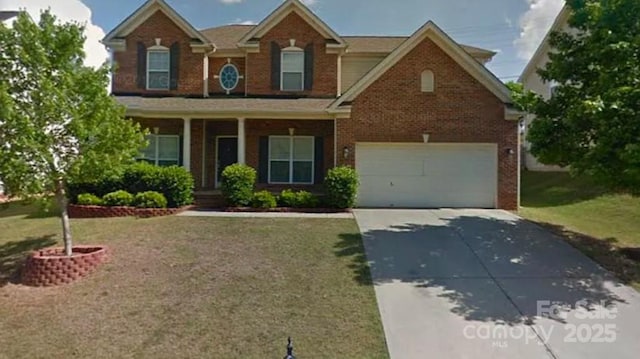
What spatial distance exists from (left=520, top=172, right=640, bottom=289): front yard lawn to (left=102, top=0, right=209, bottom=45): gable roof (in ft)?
46.4

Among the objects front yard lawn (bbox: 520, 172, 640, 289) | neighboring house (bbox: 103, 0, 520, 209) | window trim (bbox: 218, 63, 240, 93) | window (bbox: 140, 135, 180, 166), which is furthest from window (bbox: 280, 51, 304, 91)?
front yard lawn (bbox: 520, 172, 640, 289)

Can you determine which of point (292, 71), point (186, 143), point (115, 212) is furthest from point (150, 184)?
point (292, 71)

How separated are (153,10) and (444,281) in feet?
50.6

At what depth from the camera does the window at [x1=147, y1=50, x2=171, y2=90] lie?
16766 mm

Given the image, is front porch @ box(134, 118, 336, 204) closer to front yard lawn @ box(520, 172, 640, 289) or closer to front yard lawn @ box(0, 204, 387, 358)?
front yard lawn @ box(0, 204, 387, 358)

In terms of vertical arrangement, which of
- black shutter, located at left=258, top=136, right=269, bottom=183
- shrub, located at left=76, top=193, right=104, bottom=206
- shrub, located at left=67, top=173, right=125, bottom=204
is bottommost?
shrub, located at left=76, top=193, right=104, bottom=206

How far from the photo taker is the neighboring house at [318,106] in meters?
14.2

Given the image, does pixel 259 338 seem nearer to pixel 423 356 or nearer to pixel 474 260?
pixel 423 356

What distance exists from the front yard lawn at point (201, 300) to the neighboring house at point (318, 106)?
17.0ft

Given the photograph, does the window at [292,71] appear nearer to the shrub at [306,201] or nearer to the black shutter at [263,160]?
the black shutter at [263,160]

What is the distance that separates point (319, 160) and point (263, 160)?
2.18 m

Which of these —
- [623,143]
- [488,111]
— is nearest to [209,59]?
[488,111]

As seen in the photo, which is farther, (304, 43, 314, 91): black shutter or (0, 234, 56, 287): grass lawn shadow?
(304, 43, 314, 91): black shutter

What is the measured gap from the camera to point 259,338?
572cm
